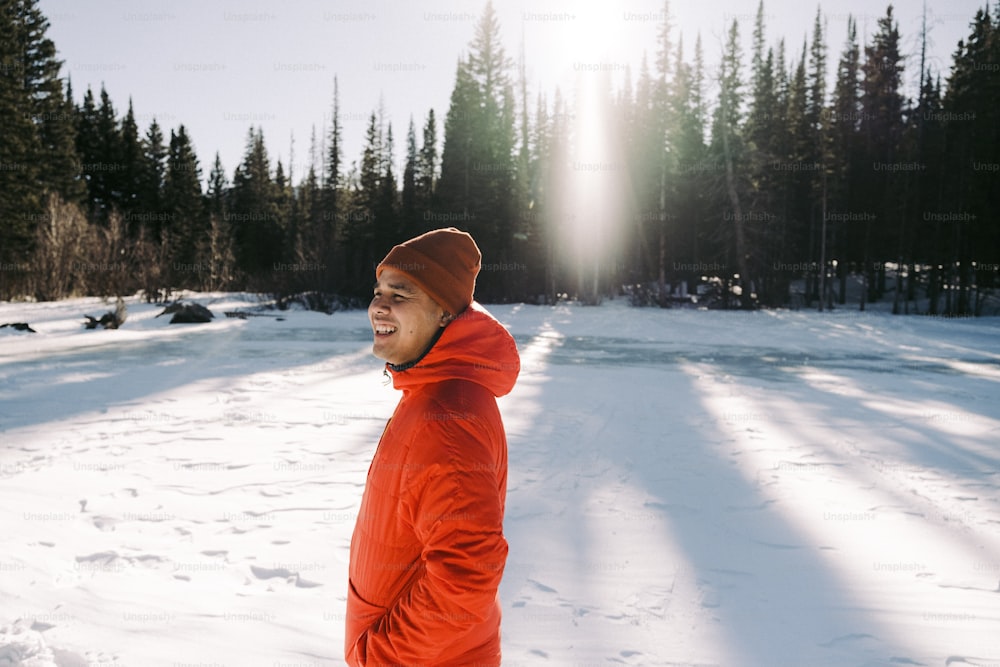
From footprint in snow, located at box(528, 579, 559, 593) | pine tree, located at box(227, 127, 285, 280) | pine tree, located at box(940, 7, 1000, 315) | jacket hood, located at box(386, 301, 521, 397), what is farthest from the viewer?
pine tree, located at box(227, 127, 285, 280)

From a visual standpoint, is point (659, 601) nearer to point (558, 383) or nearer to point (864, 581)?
point (864, 581)

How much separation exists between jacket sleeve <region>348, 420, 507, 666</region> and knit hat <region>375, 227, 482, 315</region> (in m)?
0.38

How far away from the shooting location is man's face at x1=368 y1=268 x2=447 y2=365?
1.68 meters

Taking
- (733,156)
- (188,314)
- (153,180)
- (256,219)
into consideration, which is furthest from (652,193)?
(153,180)

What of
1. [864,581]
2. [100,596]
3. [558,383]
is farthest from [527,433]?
[100,596]

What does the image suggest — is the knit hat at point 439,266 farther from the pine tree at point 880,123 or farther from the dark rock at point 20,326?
the pine tree at point 880,123

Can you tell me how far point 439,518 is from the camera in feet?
4.76

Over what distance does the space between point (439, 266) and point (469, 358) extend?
0.27m

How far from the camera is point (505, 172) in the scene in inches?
1553

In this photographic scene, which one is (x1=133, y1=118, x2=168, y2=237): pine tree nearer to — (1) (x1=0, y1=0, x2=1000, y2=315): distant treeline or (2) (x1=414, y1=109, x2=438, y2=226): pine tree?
(1) (x1=0, y1=0, x2=1000, y2=315): distant treeline

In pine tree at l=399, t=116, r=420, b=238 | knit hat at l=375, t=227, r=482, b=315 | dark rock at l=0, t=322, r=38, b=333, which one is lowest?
dark rock at l=0, t=322, r=38, b=333

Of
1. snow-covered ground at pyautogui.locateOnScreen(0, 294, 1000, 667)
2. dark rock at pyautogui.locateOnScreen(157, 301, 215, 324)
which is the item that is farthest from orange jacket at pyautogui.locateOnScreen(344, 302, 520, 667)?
dark rock at pyautogui.locateOnScreen(157, 301, 215, 324)

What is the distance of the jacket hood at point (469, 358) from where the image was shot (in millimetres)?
1628

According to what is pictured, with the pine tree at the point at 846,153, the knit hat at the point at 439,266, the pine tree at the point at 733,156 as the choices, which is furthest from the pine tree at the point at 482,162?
the knit hat at the point at 439,266
